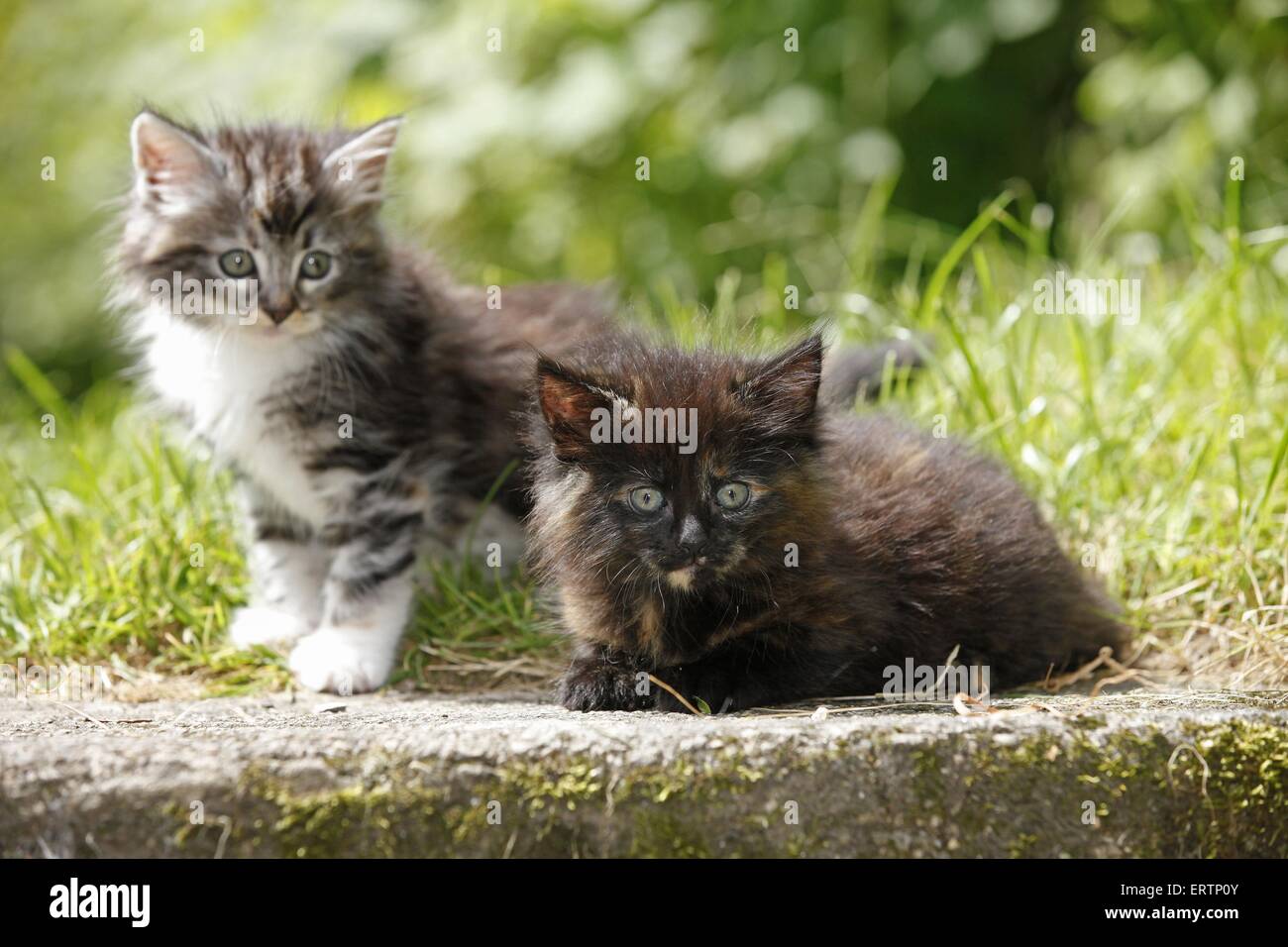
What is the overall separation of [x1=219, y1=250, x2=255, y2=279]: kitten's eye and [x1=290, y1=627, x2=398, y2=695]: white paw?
985mm

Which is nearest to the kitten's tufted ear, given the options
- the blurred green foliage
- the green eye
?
the blurred green foliage

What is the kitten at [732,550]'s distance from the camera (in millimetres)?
2793

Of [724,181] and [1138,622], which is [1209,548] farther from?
[724,181]

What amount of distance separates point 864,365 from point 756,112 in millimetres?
2364

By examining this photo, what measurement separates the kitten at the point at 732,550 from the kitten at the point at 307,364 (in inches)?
31.1

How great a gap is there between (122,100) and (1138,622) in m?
5.85

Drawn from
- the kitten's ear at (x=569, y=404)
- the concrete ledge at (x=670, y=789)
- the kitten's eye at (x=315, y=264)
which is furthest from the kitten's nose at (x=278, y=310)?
the concrete ledge at (x=670, y=789)

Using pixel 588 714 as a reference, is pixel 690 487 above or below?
above

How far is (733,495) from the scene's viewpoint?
9.23ft

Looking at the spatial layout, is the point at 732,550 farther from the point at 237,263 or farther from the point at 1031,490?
the point at 237,263

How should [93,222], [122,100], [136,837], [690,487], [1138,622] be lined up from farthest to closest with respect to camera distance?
1. [93,222]
2. [122,100]
3. [1138,622]
4. [690,487]
5. [136,837]

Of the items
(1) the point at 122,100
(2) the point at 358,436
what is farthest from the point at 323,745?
(1) the point at 122,100

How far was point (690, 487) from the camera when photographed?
9.07ft

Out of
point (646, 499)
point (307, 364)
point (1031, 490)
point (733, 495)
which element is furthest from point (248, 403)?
point (1031, 490)
